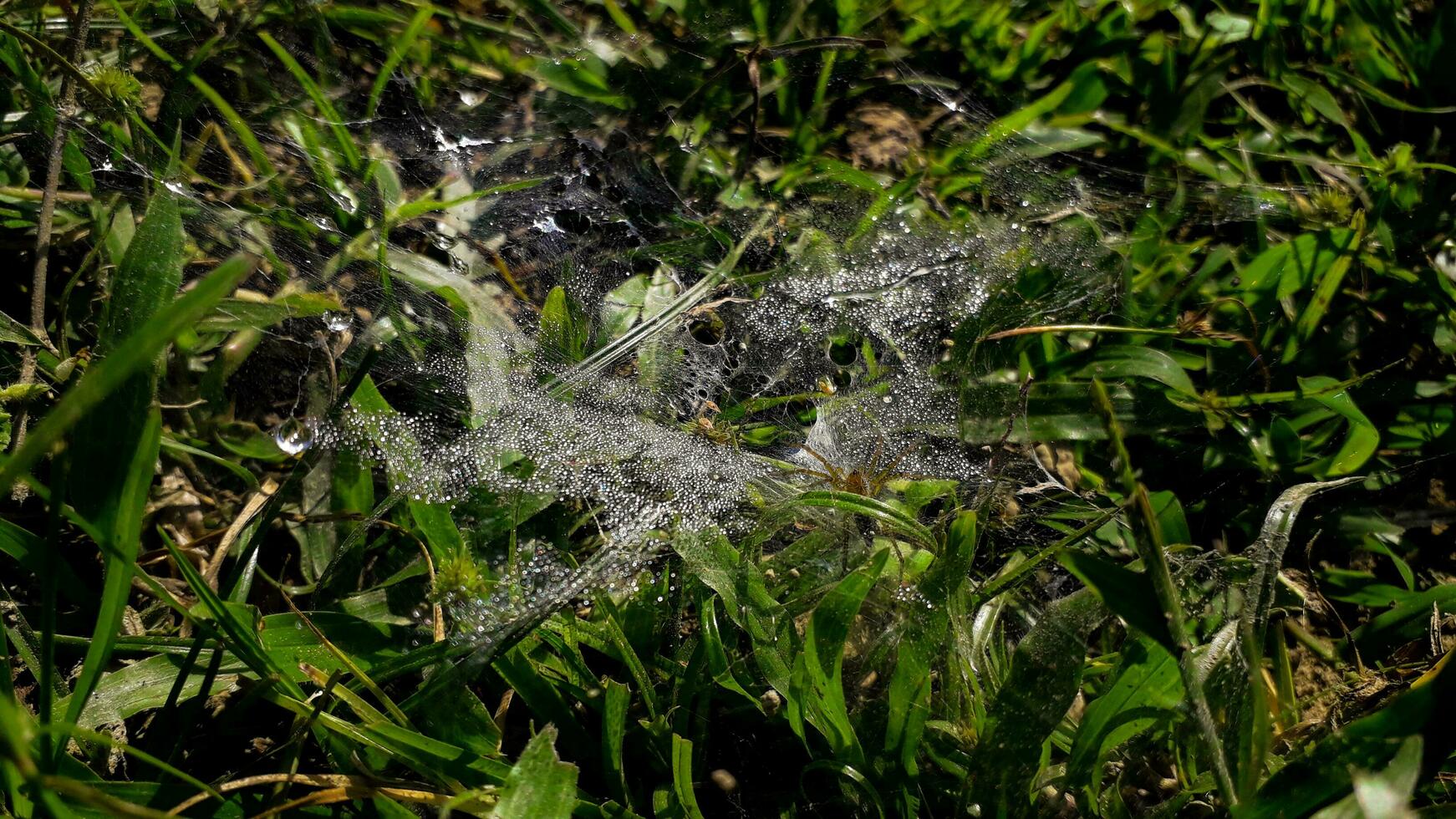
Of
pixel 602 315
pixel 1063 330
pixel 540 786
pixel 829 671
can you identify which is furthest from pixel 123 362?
pixel 1063 330

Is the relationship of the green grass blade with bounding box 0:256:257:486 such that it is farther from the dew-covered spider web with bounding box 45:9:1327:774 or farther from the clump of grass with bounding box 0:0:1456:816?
the dew-covered spider web with bounding box 45:9:1327:774

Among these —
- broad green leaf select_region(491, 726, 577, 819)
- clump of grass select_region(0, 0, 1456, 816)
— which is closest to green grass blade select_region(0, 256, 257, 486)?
clump of grass select_region(0, 0, 1456, 816)

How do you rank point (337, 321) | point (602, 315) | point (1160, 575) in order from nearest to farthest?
point (1160, 575) → point (337, 321) → point (602, 315)

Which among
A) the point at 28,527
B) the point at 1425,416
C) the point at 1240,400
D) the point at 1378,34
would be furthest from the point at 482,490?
the point at 1378,34

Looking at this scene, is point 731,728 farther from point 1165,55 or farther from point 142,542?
point 1165,55

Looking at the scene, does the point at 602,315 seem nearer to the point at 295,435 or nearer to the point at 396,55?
the point at 295,435
